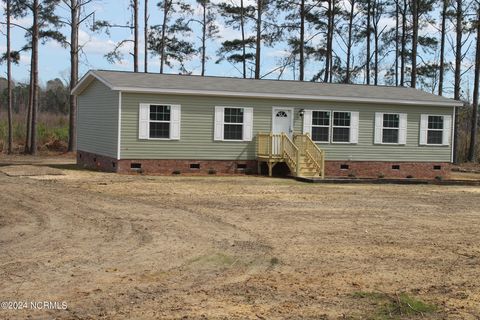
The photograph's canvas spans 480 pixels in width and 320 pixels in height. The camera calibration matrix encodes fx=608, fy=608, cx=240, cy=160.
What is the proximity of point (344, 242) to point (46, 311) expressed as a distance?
5103 mm


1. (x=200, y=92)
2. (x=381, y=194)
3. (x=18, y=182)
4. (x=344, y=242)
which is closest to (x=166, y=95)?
(x=200, y=92)

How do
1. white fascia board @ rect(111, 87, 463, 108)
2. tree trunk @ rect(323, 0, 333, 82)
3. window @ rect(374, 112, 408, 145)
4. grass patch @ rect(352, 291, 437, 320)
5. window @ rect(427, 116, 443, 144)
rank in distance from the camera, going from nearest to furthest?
grass patch @ rect(352, 291, 437, 320)
white fascia board @ rect(111, 87, 463, 108)
window @ rect(374, 112, 408, 145)
window @ rect(427, 116, 443, 144)
tree trunk @ rect(323, 0, 333, 82)

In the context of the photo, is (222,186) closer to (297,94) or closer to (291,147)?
(291,147)

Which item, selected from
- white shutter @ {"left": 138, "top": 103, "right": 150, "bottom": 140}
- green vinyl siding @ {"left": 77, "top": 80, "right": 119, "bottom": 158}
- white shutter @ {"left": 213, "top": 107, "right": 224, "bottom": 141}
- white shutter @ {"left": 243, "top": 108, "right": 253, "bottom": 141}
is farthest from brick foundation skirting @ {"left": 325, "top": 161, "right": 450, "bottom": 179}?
green vinyl siding @ {"left": 77, "top": 80, "right": 119, "bottom": 158}

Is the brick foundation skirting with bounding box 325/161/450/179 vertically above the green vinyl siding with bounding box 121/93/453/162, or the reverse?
the green vinyl siding with bounding box 121/93/453/162

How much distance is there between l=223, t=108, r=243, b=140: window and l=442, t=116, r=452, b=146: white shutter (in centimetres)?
824

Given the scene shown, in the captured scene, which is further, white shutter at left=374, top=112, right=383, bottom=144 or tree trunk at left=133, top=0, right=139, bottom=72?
tree trunk at left=133, top=0, right=139, bottom=72

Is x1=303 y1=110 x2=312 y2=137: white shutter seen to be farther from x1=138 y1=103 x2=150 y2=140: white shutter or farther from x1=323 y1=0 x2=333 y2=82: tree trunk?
x1=323 y1=0 x2=333 y2=82: tree trunk

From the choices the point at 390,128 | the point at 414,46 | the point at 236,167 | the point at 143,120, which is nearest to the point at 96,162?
the point at 143,120

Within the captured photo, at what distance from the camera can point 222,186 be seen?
16.7m

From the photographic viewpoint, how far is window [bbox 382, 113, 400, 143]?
74.5 ft

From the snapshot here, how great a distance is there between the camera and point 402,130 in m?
22.8

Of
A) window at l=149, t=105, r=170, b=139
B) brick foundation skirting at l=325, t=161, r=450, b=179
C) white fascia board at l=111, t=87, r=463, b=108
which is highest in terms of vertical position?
white fascia board at l=111, t=87, r=463, b=108

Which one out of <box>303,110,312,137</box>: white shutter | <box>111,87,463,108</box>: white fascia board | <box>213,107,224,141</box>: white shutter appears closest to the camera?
<box>111,87,463,108</box>: white fascia board
